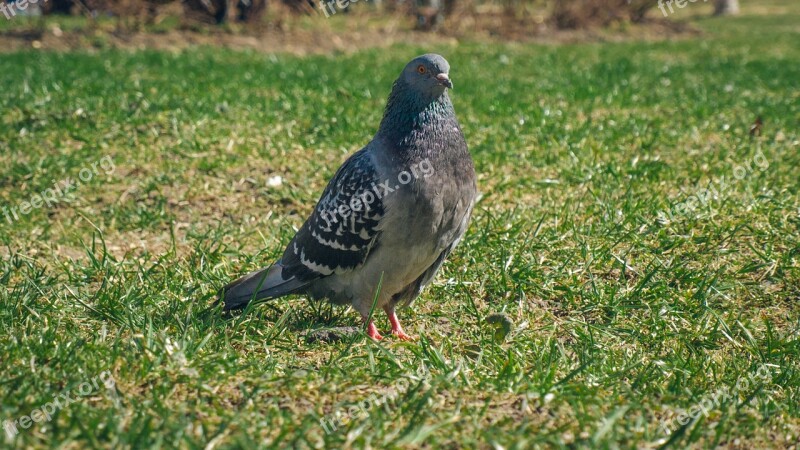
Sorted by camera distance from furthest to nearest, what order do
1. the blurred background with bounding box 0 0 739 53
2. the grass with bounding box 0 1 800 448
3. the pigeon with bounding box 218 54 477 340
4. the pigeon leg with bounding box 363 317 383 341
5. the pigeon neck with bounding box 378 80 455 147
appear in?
the blurred background with bounding box 0 0 739 53 < the pigeon leg with bounding box 363 317 383 341 < the pigeon neck with bounding box 378 80 455 147 < the pigeon with bounding box 218 54 477 340 < the grass with bounding box 0 1 800 448

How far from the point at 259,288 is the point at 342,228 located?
18.1 inches

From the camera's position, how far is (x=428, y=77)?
11.7ft

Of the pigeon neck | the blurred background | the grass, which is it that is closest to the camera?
the grass

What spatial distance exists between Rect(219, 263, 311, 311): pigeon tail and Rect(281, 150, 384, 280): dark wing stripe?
4cm

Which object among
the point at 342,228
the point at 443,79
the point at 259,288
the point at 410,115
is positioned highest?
the point at 443,79

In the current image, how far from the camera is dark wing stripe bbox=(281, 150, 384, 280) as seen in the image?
3.52 metres

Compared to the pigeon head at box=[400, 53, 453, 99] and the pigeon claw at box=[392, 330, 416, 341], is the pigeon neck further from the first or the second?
the pigeon claw at box=[392, 330, 416, 341]

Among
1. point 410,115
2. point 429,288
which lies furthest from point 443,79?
point 429,288

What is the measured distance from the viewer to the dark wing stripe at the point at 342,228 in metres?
3.52

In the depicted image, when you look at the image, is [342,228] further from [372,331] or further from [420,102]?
[420,102]

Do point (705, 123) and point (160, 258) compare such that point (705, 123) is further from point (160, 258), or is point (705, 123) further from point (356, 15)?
point (356, 15)

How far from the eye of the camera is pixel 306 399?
2.79m

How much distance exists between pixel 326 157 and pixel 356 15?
361 inches

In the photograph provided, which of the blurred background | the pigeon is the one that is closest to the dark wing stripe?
the pigeon
